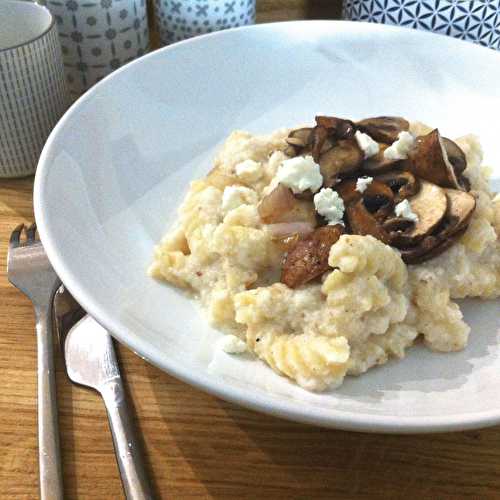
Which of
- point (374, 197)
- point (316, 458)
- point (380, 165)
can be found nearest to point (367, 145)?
point (380, 165)

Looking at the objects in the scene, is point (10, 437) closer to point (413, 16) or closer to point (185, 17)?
point (185, 17)

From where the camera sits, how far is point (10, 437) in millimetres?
1258

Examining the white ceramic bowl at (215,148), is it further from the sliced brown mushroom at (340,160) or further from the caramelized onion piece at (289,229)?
the sliced brown mushroom at (340,160)

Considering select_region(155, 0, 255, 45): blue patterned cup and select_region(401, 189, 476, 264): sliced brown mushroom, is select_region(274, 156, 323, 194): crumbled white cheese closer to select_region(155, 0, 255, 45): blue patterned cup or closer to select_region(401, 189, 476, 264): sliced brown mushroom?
select_region(401, 189, 476, 264): sliced brown mushroom

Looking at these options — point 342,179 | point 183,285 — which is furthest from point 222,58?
point 183,285

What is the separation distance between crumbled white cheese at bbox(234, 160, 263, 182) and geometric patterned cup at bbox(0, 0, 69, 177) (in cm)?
79

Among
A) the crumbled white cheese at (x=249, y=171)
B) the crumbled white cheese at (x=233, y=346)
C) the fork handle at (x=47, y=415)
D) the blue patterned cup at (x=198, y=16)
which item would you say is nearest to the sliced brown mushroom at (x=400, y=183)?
the crumbled white cheese at (x=249, y=171)

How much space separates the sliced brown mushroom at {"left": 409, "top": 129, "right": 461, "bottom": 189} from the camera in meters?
1.45

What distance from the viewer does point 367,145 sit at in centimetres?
152

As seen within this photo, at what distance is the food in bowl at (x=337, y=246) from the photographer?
124 centimetres

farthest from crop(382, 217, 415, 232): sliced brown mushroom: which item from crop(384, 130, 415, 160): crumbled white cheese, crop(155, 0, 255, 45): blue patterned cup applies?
crop(155, 0, 255, 45): blue patterned cup

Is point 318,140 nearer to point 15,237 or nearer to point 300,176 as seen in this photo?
point 300,176

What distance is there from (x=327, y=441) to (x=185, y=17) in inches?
69.8

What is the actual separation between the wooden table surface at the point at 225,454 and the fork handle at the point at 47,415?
30mm
